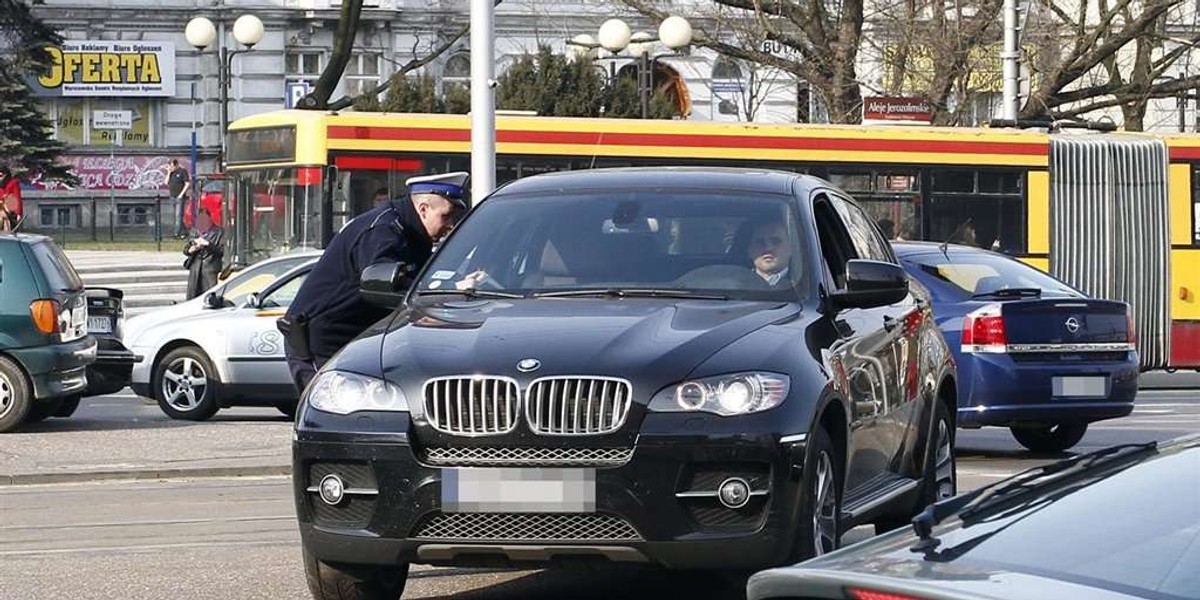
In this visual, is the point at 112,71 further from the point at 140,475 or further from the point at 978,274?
the point at 140,475

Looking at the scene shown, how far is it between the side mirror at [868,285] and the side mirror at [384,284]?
174cm

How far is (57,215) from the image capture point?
63.9m

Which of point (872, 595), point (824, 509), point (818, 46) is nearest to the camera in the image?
point (872, 595)

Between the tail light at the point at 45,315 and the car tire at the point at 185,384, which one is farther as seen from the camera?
the car tire at the point at 185,384

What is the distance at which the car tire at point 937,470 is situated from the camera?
31.4 ft

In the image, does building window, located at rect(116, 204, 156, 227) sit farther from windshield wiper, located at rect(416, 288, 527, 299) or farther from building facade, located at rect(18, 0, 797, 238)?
windshield wiper, located at rect(416, 288, 527, 299)

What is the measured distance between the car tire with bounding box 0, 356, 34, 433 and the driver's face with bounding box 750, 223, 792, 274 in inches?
369

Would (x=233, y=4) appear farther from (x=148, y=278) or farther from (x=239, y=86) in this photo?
(x=148, y=278)

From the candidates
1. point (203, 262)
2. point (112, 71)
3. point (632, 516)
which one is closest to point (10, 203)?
point (203, 262)

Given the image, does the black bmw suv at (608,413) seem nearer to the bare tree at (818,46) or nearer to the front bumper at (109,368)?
the front bumper at (109,368)

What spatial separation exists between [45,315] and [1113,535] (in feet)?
45.1

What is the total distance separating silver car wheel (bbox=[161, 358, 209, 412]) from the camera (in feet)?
63.6

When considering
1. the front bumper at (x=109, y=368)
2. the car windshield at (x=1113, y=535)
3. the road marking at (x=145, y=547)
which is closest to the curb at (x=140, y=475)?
the road marking at (x=145, y=547)

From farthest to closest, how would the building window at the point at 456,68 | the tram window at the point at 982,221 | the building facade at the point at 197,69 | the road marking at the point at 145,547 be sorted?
the building window at the point at 456,68, the building facade at the point at 197,69, the tram window at the point at 982,221, the road marking at the point at 145,547
